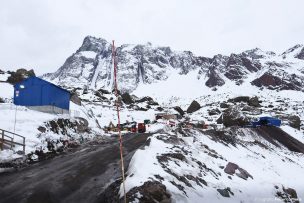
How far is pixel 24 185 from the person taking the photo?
13.0 m

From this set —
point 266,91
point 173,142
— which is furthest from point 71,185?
point 266,91

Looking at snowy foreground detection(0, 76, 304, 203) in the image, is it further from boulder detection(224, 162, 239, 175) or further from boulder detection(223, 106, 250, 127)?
boulder detection(223, 106, 250, 127)

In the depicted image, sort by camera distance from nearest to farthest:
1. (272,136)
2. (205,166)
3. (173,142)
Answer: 1. (205,166)
2. (173,142)
3. (272,136)

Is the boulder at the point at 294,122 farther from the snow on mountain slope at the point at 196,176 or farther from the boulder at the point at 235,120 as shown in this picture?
the snow on mountain slope at the point at 196,176

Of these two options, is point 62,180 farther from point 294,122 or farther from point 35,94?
point 294,122

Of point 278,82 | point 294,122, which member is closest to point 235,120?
point 294,122

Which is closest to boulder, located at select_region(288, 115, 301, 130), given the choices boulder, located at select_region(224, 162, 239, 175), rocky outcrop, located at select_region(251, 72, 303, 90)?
boulder, located at select_region(224, 162, 239, 175)

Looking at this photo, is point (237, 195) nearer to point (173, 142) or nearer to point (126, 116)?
point (173, 142)

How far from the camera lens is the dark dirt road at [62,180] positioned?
11.5m

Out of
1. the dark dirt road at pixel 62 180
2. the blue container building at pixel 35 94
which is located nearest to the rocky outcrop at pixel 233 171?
the dark dirt road at pixel 62 180

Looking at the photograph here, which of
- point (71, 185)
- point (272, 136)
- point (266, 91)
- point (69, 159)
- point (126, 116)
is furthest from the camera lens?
point (266, 91)

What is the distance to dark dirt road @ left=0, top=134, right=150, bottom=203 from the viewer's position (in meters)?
11.5

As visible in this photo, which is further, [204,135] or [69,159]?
[204,135]

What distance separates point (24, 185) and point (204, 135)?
19.9m
